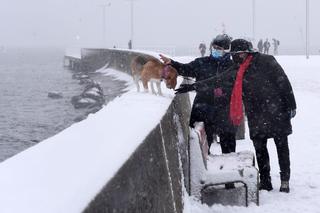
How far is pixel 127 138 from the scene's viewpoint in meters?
3.86

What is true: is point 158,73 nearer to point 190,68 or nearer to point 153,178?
point 190,68

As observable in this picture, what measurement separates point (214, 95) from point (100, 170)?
13.0 feet

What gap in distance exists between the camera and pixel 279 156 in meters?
6.51

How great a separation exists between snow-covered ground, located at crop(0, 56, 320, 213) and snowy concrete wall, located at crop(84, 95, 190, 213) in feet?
0.22

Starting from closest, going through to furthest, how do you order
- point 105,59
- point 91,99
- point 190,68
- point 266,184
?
point 266,184
point 190,68
point 91,99
point 105,59

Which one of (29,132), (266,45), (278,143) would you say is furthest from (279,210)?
(266,45)

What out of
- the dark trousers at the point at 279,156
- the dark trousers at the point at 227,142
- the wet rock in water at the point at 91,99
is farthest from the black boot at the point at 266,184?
the wet rock in water at the point at 91,99

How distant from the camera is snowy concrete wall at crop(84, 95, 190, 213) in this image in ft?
9.74

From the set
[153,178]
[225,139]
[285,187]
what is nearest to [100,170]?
[153,178]

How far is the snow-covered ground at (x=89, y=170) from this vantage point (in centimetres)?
249

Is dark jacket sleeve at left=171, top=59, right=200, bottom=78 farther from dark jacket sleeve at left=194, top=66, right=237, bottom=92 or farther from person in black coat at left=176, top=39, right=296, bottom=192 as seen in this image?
person in black coat at left=176, top=39, right=296, bottom=192

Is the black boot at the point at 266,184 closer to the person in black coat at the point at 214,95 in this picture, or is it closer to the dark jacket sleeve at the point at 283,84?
the person in black coat at the point at 214,95

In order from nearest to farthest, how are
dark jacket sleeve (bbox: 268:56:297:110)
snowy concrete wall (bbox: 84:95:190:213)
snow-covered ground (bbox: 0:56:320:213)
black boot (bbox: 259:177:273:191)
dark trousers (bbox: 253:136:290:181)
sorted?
snow-covered ground (bbox: 0:56:320:213), snowy concrete wall (bbox: 84:95:190:213), dark jacket sleeve (bbox: 268:56:297:110), dark trousers (bbox: 253:136:290:181), black boot (bbox: 259:177:273:191)

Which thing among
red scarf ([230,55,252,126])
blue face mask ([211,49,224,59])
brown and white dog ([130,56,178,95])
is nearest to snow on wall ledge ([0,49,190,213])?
red scarf ([230,55,252,126])
